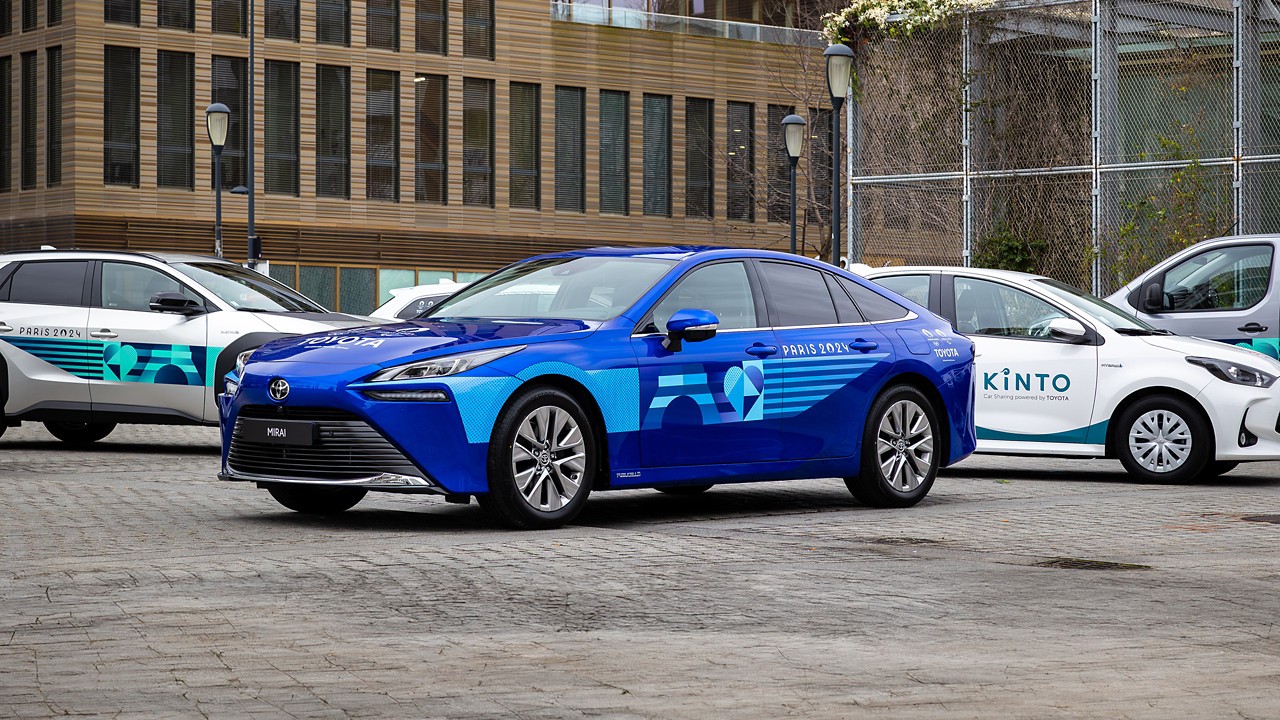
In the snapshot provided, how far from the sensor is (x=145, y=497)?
1220 centimetres

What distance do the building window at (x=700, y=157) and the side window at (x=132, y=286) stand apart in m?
39.5

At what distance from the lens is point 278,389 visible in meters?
9.99

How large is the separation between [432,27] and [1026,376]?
127 feet

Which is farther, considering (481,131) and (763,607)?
(481,131)

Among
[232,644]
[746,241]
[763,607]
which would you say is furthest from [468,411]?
[746,241]

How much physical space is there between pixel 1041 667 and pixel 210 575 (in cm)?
366

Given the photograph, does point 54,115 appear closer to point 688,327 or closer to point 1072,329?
point 1072,329

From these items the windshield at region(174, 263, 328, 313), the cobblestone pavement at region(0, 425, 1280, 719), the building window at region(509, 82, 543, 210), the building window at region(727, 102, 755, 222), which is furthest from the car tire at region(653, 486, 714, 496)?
the building window at region(727, 102, 755, 222)

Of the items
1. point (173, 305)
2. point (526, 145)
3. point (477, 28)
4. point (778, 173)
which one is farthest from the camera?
point (778, 173)

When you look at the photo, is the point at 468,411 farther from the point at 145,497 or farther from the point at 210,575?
the point at 145,497

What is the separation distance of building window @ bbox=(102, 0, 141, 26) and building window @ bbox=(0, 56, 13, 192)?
3.58 metres

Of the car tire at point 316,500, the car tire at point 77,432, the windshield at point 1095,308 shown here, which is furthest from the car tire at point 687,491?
the car tire at point 77,432

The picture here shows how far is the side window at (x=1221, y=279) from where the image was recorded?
52.5ft

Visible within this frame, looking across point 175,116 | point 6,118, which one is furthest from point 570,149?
point 6,118
